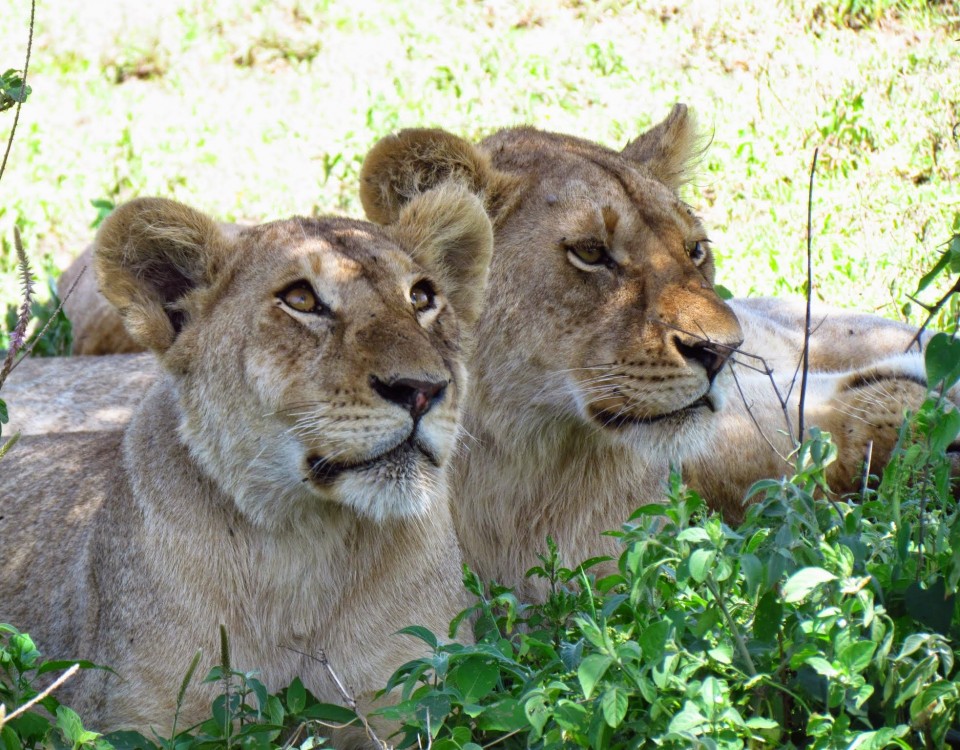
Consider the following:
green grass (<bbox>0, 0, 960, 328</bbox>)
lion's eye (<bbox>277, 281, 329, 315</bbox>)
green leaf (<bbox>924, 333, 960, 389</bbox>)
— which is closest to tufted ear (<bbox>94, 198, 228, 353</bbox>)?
lion's eye (<bbox>277, 281, 329, 315</bbox>)

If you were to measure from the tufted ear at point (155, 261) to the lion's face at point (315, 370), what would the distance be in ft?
0.04

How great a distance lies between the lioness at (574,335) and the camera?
3.58m

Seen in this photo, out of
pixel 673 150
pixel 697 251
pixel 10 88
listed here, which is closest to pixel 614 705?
pixel 10 88

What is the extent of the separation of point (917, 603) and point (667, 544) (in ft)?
1.59

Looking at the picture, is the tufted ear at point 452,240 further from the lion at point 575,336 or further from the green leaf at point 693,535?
the green leaf at point 693,535

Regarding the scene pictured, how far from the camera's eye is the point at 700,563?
2.36 metres

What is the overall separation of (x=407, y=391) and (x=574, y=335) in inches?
35.3

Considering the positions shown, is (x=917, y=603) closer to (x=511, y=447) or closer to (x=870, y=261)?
(x=511, y=447)

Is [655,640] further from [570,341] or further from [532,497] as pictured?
[532,497]

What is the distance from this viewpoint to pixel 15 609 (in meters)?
3.94

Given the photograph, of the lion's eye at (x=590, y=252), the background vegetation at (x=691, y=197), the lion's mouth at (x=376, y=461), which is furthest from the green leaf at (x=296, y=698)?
the lion's eye at (x=590, y=252)

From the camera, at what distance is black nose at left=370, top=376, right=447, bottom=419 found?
292 centimetres

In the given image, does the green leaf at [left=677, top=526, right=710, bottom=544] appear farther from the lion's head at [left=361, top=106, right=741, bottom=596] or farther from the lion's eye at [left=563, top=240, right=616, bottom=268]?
the lion's eye at [left=563, top=240, right=616, bottom=268]

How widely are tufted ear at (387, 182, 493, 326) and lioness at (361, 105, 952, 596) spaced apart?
175 millimetres
